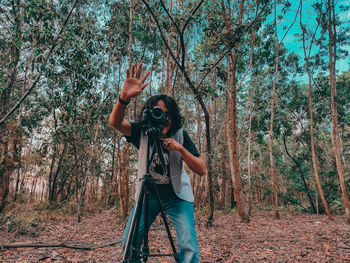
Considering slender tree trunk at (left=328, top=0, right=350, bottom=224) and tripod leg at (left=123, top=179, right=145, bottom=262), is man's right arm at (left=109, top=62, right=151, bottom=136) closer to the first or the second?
tripod leg at (left=123, top=179, right=145, bottom=262)

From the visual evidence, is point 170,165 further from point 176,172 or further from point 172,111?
point 172,111

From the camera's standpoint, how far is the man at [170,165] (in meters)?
1.49

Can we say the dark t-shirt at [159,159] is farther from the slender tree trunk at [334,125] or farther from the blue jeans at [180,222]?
the slender tree trunk at [334,125]

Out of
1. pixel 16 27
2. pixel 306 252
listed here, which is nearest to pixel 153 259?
pixel 306 252

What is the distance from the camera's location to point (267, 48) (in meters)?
9.58

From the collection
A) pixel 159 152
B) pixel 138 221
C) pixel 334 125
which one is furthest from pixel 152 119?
pixel 334 125

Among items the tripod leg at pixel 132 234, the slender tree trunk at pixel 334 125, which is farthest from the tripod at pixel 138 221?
the slender tree trunk at pixel 334 125

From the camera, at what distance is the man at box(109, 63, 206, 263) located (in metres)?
1.49

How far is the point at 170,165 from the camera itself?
1.65 metres

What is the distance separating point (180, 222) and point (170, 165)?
397 mm

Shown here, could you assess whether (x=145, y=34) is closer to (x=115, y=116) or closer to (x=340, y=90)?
(x=115, y=116)

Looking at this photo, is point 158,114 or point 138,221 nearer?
point 138,221

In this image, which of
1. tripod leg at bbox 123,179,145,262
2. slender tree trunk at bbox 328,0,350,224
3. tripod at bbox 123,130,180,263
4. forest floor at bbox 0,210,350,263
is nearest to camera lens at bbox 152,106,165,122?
tripod at bbox 123,130,180,263

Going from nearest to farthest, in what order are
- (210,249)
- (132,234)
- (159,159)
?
(132,234) < (159,159) < (210,249)
